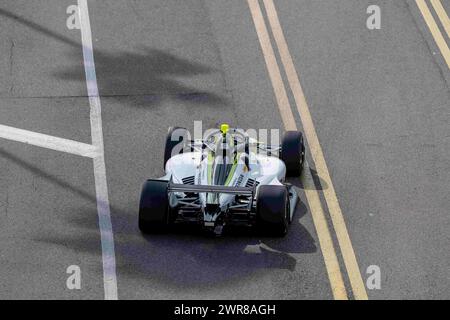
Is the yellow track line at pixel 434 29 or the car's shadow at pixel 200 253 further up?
the yellow track line at pixel 434 29

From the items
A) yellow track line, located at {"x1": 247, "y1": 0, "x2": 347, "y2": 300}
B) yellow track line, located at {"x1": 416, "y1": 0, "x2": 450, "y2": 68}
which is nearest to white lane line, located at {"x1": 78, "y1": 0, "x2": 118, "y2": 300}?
yellow track line, located at {"x1": 247, "y1": 0, "x2": 347, "y2": 300}

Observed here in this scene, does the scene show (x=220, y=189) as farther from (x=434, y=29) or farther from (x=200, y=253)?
(x=434, y=29)

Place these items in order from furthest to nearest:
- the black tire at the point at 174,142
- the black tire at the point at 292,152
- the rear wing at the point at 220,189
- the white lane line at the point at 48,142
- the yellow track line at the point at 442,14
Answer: the yellow track line at the point at 442,14 → the white lane line at the point at 48,142 → the black tire at the point at 174,142 → the black tire at the point at 292,152 → the rear wing at the point at 220,189

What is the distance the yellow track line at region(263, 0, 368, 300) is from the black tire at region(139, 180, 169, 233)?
2459mm

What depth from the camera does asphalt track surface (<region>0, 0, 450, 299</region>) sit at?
1825cm

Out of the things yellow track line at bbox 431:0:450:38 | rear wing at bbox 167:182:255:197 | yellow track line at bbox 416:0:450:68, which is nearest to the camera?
rear wing at bbox 167:182:255:197

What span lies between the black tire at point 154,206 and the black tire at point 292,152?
2.26m

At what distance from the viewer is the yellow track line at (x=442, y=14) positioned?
25.3 meters

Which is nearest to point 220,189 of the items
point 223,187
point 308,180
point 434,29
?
point 223,187

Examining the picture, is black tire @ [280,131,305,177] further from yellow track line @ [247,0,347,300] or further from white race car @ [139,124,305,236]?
yellow track line @ [247,0,347,300]

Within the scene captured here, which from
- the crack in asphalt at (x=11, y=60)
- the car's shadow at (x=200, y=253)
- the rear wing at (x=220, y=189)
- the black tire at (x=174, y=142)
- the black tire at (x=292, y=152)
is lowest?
the car's shadow at (x=200, y=253)

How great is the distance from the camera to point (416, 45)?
24.8m

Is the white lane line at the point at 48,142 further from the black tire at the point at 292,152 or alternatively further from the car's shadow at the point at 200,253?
the black tire at the point at 292,152

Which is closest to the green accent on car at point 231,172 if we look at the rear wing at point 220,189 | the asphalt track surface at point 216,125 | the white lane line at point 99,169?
the rear wing at point 220,189
